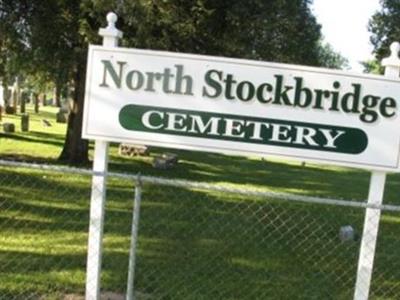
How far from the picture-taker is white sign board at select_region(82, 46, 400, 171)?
5.30m

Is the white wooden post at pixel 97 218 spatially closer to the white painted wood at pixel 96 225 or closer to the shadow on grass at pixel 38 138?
the white painted wood at pixel 96 225

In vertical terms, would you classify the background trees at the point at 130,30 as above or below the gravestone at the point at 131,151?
above

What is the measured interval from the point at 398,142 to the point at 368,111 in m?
0.34

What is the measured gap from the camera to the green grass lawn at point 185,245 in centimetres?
666

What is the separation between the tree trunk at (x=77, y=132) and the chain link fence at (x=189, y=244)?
201 inches

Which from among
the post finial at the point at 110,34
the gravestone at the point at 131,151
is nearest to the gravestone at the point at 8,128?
the gravestone at the point at 131,151

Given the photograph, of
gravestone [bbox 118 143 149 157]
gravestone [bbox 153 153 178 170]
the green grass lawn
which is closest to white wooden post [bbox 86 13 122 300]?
the green grass lawn

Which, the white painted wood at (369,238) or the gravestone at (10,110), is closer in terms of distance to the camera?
the white painted wood at (369,238)

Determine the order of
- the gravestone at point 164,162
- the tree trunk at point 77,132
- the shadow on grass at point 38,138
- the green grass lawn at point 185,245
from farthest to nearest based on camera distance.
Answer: the shadow on grass at point 38,138 → the gravestone at point 164,162 → the tree trunk at point 77,132 → the green grass lawn at point 185,245

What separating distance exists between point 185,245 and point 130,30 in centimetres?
766

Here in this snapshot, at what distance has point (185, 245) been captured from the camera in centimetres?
830

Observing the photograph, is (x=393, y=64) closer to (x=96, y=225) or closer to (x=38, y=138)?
(x=96, y=225)

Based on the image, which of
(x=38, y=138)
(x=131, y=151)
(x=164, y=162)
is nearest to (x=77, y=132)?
(x=164, y=162)

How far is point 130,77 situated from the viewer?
5438mm
